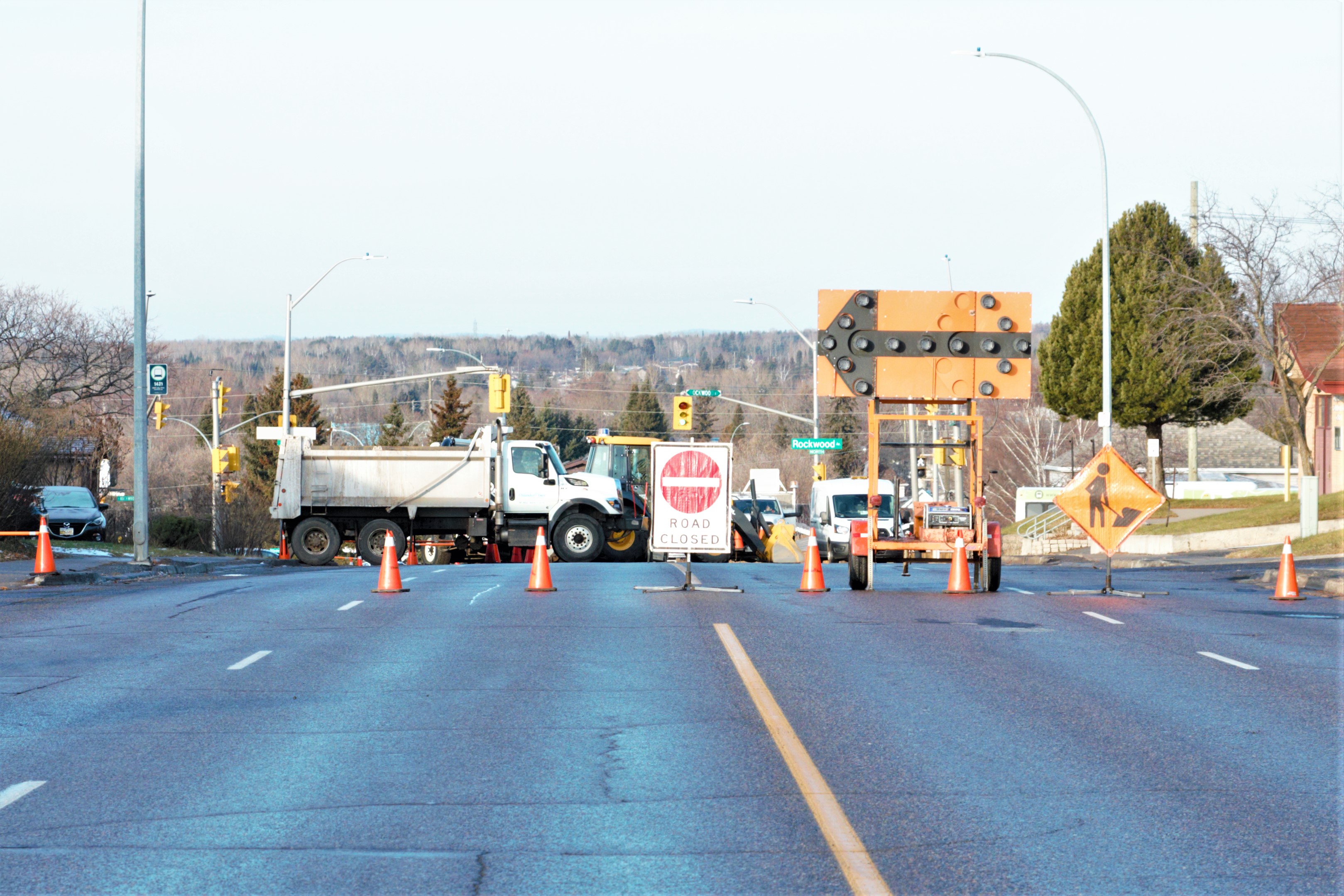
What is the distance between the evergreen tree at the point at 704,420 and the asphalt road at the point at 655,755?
120925 millimetres

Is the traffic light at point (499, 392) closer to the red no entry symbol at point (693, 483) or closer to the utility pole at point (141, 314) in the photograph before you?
the utility pole at point (141, 314)

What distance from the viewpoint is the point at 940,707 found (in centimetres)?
1009

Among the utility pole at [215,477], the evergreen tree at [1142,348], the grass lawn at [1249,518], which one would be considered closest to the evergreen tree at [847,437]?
the evergreen tree at [1142,348]

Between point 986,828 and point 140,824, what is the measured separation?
3769 mm

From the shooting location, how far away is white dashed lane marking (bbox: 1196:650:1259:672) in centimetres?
1237

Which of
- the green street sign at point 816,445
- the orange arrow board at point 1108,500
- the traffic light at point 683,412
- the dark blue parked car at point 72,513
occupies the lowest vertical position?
the dark blue parked car at point 72,513

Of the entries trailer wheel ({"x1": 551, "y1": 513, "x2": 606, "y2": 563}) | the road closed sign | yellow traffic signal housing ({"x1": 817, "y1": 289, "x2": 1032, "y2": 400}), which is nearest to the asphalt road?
the road closed sign

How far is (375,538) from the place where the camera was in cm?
3500

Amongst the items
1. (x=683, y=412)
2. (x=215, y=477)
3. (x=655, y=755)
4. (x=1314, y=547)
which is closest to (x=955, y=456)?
(x=655, y=755)

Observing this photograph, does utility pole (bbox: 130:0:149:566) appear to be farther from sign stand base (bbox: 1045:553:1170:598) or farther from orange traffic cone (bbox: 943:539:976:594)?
sign stand base (bbox: 1045:553:1170:598)

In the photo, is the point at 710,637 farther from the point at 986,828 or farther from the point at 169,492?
the point at 169,492

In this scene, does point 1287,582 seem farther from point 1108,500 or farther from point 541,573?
point 541,573

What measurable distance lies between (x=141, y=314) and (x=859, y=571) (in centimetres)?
1341

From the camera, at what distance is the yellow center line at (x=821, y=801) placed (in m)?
5.94
